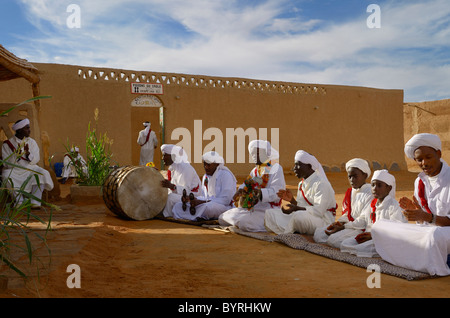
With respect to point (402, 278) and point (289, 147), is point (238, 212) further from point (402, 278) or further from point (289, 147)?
point (289, 147)

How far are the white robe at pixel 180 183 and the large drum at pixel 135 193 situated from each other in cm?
21

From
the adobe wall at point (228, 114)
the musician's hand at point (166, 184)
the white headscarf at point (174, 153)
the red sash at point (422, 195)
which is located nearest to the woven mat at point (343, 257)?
the red sash at point (422, 195)

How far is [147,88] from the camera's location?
13.7 metres

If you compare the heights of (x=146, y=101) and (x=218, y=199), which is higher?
(x=146, y=101)

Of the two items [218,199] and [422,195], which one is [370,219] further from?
[218,199]

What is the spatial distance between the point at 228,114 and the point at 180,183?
810cm

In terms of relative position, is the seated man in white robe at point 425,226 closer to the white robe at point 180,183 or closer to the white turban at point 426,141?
the white turban at point 426,141

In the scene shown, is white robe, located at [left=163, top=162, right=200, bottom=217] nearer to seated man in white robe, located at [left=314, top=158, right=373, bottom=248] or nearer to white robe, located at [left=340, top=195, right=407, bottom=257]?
seated man in white robe, located at [left=314, top=158, right=373, bottom=248]

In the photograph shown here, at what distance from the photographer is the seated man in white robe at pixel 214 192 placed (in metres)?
6.61

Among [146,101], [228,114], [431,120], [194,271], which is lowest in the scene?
[194,271]

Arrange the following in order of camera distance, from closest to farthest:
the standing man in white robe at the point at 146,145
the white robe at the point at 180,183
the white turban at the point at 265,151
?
the white turban at the point at 265,151 < the white robe at the point at 180,183 < the standing man in white robe at the point at 146,145

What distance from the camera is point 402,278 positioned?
3508 millimetres

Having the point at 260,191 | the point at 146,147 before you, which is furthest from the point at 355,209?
the point at 146,147
